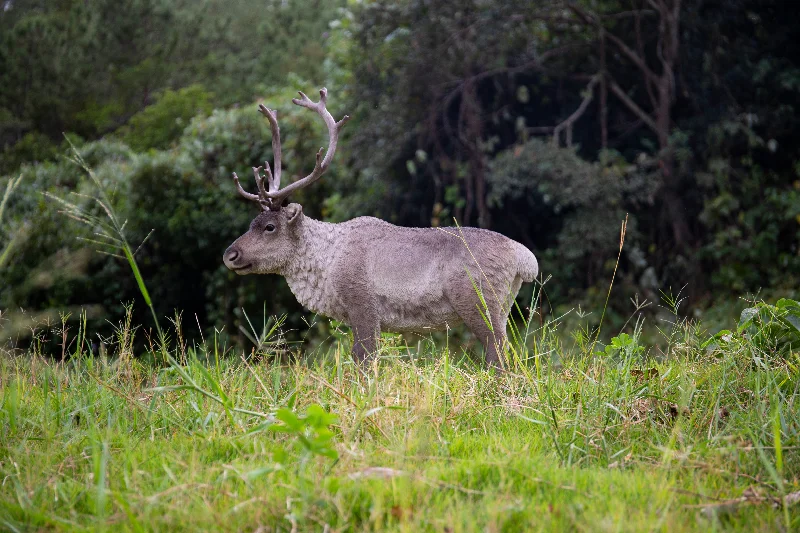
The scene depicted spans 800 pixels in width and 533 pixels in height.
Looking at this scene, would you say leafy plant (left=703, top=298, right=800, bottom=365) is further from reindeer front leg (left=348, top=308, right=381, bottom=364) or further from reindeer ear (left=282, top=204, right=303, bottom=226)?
reindeer ear (left=282, top=204, right=303, bottom=226)

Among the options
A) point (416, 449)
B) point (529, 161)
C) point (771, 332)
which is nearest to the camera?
point (416, 449)

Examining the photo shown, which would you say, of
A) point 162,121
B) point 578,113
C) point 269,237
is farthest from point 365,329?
point 162,121

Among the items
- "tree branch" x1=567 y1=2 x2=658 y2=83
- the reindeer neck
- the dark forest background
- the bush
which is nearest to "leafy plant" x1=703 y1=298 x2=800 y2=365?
the reindeer neck

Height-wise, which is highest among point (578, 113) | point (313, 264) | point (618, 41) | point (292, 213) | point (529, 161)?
point (618, 41)

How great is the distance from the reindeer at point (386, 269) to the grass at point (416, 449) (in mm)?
575

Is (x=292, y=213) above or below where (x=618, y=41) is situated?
below

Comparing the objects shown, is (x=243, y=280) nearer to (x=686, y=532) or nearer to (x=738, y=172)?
(x=738, y=172)

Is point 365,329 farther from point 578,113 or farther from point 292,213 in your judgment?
point 578,113

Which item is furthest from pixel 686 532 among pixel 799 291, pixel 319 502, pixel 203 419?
pixel 799 291

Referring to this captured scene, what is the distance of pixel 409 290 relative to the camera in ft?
16.7

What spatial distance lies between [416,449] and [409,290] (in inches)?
77.7

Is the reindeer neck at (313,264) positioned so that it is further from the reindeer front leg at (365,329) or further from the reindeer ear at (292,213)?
the reindeer front leg at (365,329)

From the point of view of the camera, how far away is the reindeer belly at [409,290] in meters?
5.08

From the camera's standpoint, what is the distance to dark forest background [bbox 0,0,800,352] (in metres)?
10.0
